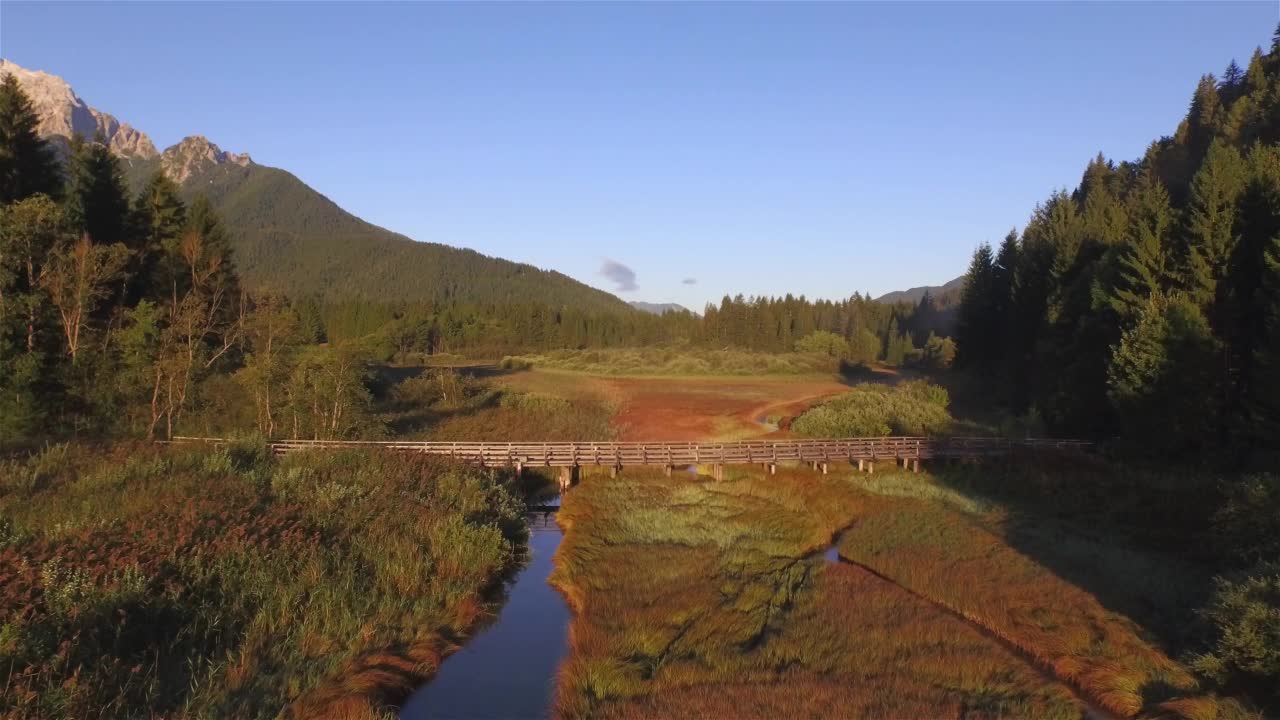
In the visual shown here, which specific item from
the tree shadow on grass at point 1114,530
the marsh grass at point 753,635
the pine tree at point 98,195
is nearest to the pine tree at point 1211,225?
the tree shadow on grass at point 1114,530

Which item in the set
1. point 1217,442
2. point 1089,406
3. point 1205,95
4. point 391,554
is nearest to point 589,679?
point 391,554

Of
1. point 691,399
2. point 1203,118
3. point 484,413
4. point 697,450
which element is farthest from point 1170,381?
point 1203,118

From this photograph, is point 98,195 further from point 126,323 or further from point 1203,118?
point 1203,118

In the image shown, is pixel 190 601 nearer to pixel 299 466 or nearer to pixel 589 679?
pixel 589 679

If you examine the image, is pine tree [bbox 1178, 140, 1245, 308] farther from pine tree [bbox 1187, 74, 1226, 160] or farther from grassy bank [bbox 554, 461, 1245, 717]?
pine tree [bbox 1187, 74, 1226, 160]

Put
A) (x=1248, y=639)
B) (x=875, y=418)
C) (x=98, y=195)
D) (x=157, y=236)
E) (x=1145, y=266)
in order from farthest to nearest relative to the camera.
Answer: (x=875, y=418), (x=157, y=236), (x=1145, y=266), (x=98, y=195), (x=1248, y=639)

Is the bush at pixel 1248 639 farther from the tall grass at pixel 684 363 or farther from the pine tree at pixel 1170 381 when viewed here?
the tall grass at pixel 684 363
